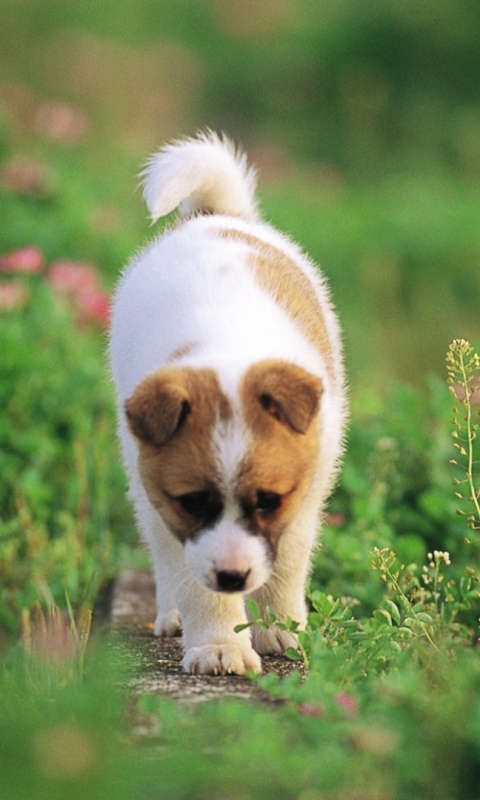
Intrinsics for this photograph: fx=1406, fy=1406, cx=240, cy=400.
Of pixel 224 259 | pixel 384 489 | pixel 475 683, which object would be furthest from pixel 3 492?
pixel 475 683

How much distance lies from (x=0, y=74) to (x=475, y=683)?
14.0 meters

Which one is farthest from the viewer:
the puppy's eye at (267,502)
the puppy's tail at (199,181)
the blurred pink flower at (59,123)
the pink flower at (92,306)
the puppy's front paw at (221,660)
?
the blurred pink flower at (59,123)

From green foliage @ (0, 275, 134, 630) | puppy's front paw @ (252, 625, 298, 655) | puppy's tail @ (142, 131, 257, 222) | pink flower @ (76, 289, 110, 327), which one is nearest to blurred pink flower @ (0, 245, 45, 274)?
green foliage @ (0, 275, 134, 630)

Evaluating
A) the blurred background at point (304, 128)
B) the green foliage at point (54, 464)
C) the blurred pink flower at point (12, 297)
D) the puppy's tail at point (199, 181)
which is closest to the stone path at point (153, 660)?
the green foliage at point (54, 464)

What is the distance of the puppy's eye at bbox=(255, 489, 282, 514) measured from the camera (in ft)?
11.9

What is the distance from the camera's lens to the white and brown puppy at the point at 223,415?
359 centimetres

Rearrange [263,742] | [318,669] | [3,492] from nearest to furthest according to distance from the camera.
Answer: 1. [263,742]
2. [318,669]
3. [3,492]

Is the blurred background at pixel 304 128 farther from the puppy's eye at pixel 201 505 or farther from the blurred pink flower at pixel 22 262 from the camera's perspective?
the puppy's eye at pixel 201 505

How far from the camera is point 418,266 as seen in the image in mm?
10781

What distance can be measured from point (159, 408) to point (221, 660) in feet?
2.42

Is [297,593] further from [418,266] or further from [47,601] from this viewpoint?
[418,266]

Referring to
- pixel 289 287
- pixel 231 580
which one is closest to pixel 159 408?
pixel 231 580

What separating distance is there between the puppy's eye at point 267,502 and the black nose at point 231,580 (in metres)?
0.18

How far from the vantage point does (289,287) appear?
4289 millimetres
